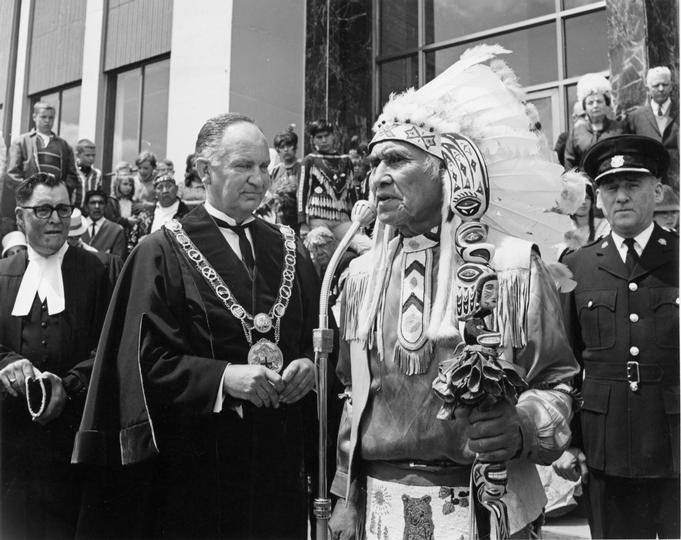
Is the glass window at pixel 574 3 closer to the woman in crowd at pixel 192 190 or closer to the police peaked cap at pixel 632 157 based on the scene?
the woman in crowd at pixel 192 190

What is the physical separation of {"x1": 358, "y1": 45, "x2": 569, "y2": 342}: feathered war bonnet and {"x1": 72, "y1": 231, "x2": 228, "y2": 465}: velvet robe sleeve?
834 millimetres

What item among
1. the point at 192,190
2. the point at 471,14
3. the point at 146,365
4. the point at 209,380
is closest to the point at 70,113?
the point at 192,190

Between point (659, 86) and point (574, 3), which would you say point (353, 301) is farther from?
point (574, 3)

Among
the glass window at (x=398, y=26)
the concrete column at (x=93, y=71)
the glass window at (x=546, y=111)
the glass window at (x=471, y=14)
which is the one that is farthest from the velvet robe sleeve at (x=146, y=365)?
the concrete column at (x=93, y=71)

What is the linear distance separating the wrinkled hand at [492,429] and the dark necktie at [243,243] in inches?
71.6

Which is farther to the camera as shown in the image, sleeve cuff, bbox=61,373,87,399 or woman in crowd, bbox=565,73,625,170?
woman in crowd, bbox=565,73,625,170

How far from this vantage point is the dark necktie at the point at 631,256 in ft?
12.8

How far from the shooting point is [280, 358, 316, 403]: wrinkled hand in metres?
3.24

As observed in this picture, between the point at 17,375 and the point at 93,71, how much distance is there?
8751 millimetres

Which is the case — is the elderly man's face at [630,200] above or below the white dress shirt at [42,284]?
above

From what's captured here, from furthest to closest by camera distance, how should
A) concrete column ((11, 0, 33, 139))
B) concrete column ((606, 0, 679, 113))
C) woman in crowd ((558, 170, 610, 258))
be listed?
concrete column ((11, 0, 33, 139)) < concrete column ((606, 0, 679, 113)) < woman in crowd ((558, 170, 610, 258))

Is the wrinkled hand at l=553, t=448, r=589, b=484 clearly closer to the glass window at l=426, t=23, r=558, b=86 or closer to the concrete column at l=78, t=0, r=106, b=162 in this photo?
the glass window at l=426, t=23, r=558, b=86

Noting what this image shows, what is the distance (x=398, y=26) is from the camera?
11.3m

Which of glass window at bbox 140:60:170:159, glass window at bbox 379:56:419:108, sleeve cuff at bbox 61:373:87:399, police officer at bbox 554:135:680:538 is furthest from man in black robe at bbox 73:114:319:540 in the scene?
glass window at bbox 379:56:419:108
